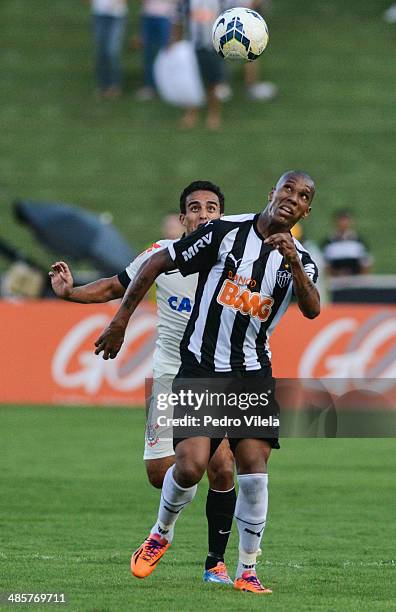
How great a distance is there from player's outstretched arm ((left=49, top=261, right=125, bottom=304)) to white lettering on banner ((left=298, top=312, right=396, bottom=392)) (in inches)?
327

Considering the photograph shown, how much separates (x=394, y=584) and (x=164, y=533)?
3.86ft

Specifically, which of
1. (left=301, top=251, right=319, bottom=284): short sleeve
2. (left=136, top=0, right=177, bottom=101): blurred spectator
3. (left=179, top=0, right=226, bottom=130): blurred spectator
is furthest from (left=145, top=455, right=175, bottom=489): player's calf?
(left=136, top=0, right=177, bottom=101): blurred spectator

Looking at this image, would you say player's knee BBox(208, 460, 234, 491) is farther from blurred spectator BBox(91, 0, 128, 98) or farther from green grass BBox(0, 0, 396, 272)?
blurred spectator BBox(91, 0, 128, 98)

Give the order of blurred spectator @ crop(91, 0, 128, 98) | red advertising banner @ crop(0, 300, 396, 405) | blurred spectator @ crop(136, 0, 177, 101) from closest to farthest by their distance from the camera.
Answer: red advertising banner @ crop(0, 300, 396, 405), blurred spectator @ crop(136, 0, 177, 101), blurred spectator @ crop(91, 0, 128, 98)

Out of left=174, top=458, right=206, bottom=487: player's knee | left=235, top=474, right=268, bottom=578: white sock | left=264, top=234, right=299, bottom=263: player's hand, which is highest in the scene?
left=264, top=234, right=299, bottom=263: player's hand

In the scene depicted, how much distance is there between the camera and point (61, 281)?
7359 millimetres

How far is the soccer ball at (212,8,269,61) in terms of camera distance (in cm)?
933

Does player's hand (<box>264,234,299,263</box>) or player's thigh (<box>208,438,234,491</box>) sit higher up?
player's hand (<box>264,234,299,263</box>)

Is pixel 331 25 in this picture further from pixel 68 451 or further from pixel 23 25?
pixel 68 451

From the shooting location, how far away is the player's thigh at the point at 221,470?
7.48 m

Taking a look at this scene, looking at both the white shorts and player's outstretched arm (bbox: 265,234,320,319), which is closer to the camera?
player's outstretched arm (bbox: 265,234,320,319)

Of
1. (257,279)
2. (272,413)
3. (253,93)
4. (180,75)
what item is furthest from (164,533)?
(253,93)

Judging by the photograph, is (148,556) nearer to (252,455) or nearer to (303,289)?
(252,455)

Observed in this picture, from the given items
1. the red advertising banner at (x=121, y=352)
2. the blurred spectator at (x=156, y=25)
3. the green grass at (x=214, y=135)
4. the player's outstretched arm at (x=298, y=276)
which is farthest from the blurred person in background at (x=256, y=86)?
the player's outstretched arm at (x=298, y=276)
